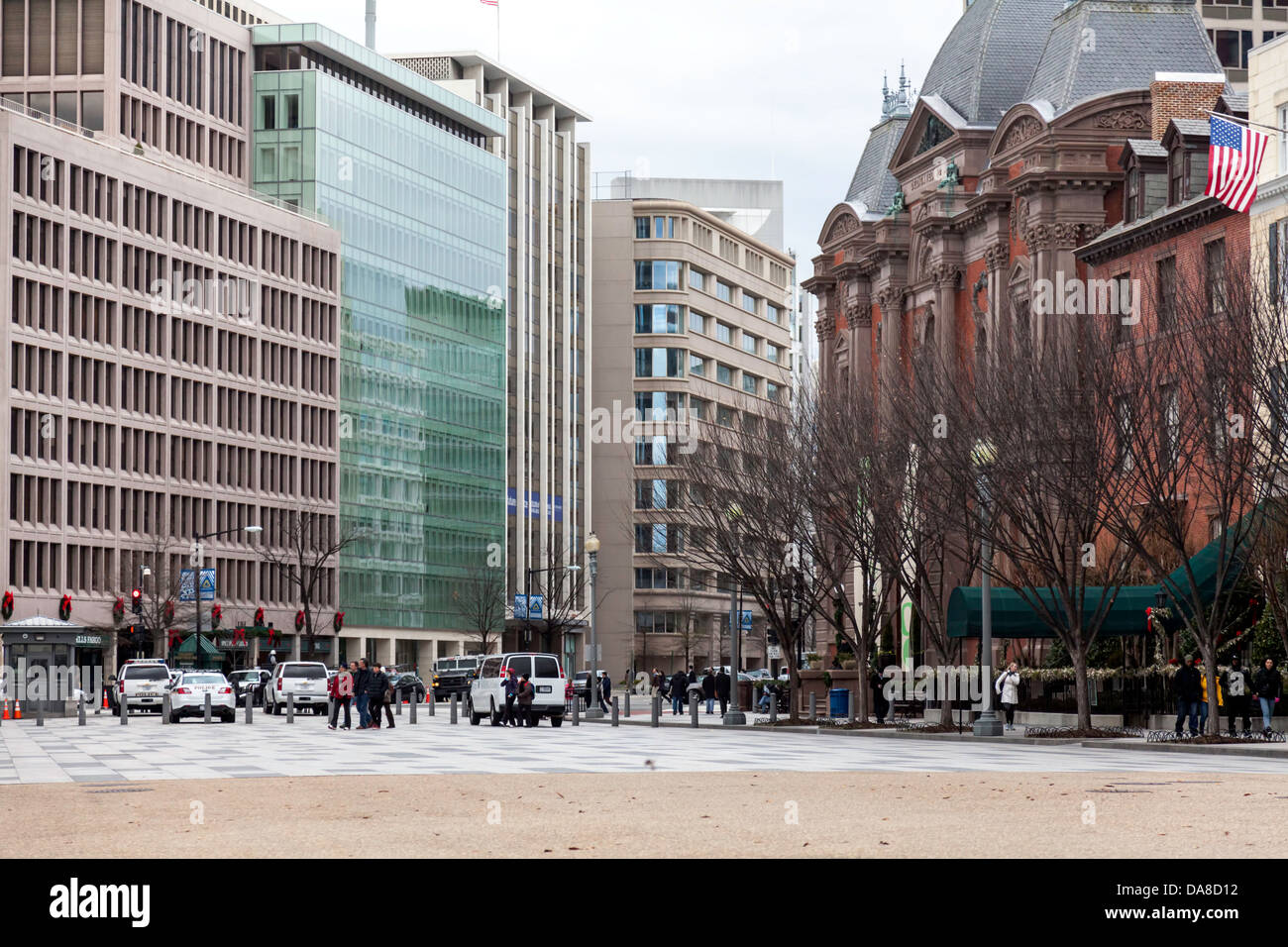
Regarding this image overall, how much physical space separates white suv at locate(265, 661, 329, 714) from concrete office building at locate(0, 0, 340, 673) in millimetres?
24612

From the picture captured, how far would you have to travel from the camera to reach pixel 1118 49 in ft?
219

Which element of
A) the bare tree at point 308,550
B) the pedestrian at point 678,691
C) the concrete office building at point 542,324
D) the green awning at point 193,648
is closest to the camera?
the pedestrian at point 678,691

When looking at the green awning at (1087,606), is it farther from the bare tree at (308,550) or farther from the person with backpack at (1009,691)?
the bare tree at (308,550)

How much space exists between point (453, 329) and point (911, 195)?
195 ft

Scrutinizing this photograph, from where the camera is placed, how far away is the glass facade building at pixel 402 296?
121562 millimetres

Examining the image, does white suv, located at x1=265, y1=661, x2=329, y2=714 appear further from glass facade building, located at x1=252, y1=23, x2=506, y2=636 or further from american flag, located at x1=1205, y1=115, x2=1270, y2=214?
glass facade building, located at x1=252, y1=23, x2=506, y2=636

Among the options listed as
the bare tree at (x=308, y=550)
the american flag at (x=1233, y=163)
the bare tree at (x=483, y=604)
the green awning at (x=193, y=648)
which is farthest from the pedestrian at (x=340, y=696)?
the bare tree at (x=483, y=604)

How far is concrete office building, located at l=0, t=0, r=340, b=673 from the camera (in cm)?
9781

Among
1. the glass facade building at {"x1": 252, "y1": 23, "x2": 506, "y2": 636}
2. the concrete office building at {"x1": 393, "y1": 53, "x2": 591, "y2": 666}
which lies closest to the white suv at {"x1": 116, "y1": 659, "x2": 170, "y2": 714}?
the glass facade building at {"x1": 252, "y1": 23, "x2": 506, "y2": 636}

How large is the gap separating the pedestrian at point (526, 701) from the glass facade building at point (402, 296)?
69.8 metres
